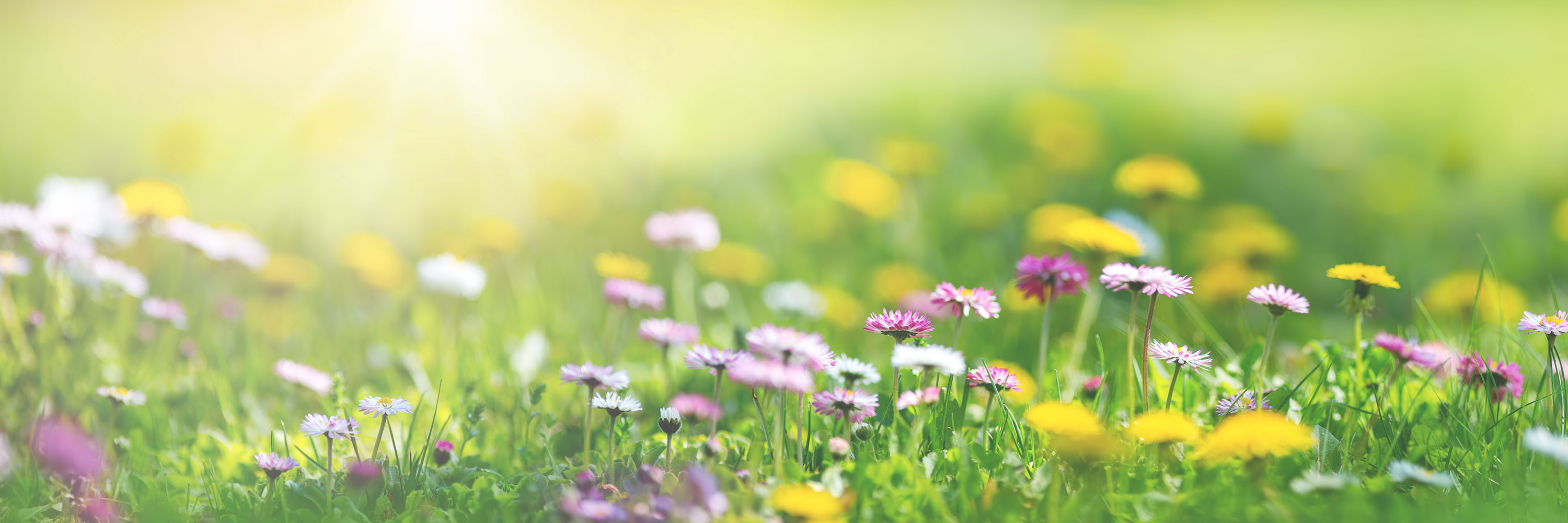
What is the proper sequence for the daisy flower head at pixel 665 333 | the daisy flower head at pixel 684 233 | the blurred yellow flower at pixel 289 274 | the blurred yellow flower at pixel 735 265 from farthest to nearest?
the blurred yellow flower at pixel 735 265 → the blurred yellow flower at pixel 289 274 → the daisy flower head at pixel 684 233 → the daisy flower head at pixel 665 333

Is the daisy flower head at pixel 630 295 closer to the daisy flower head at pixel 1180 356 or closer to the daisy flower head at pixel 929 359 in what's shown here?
the daisy flower head at pixel 929 359

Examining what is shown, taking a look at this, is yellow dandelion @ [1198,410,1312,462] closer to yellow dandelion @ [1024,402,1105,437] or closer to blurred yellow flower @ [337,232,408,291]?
yellow dandelion @ [1024,402,1105,437]

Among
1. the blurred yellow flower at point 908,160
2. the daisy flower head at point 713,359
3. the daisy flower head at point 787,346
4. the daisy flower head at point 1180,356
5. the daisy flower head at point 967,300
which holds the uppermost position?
the blurred yellow flower at point 908,160

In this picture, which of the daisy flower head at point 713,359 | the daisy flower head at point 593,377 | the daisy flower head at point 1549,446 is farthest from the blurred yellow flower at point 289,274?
the daisy flower head at point 1549,446

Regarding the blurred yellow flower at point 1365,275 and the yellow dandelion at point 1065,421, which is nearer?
the yellow dandelion at point 1065,421

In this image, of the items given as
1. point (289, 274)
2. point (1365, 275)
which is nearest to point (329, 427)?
point (289, 274)

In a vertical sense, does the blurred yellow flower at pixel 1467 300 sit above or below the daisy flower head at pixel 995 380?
above

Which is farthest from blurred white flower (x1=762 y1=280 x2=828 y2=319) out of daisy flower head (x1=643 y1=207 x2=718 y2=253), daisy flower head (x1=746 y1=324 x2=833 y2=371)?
daisy flower head (x1=746 y1=324 x2=833 y2=371)
